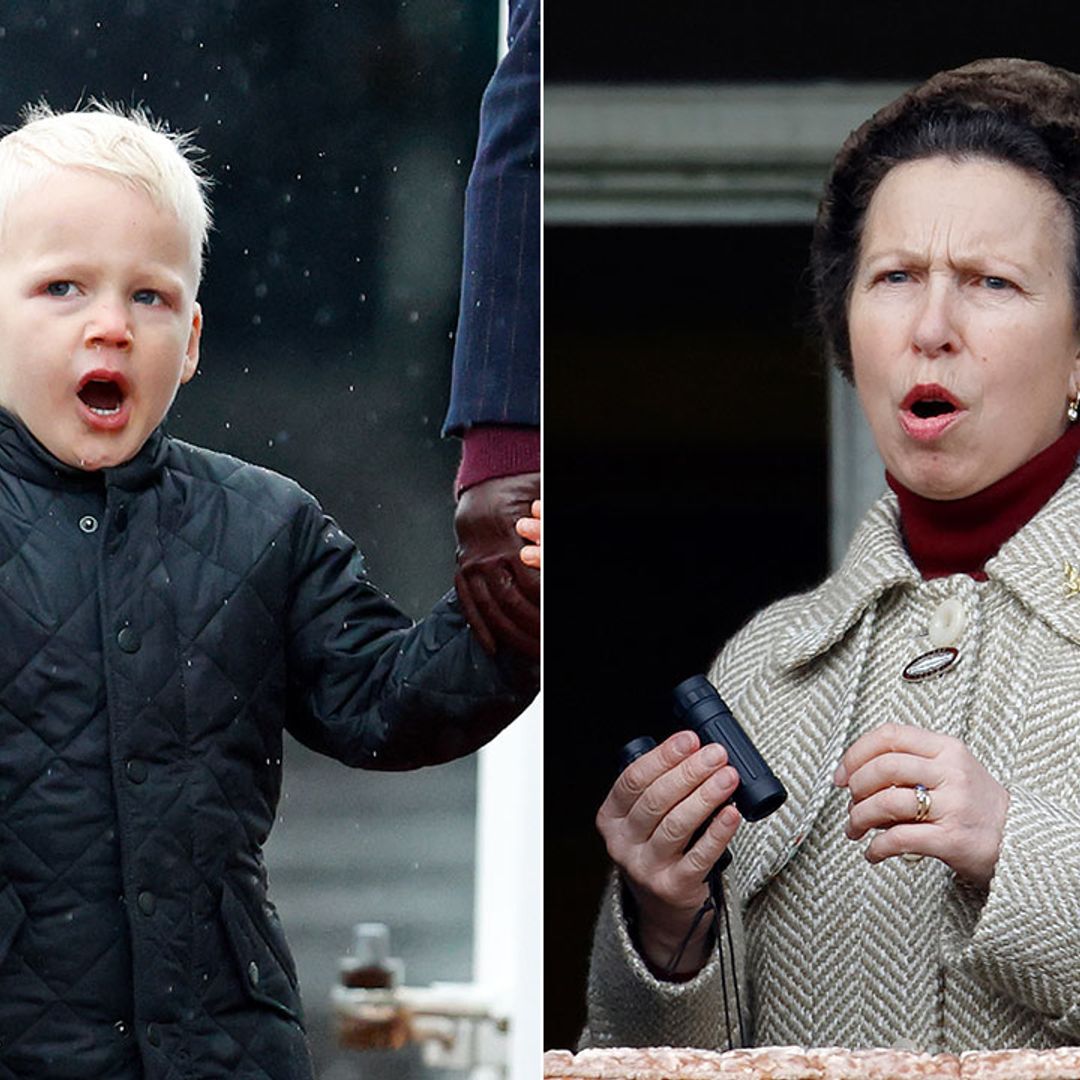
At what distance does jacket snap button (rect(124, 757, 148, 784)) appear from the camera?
201 cm

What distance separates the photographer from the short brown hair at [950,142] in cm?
221

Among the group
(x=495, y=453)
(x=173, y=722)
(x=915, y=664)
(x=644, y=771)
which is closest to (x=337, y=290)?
(x=495, y=453)

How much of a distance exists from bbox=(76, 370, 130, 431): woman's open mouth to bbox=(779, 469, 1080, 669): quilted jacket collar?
0.75 m

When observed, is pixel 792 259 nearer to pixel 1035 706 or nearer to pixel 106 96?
pixel 1035 706

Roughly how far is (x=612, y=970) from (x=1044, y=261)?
2.81ft

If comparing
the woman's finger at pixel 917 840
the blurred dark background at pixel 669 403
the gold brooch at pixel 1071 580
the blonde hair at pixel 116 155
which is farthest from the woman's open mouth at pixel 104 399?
the gold brooch at pixel 1071 580

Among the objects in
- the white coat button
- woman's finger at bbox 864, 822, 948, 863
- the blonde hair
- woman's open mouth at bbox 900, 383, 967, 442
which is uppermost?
the blonde hair

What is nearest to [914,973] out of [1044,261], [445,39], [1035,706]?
[1035,706]

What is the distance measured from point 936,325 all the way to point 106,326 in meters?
0.83

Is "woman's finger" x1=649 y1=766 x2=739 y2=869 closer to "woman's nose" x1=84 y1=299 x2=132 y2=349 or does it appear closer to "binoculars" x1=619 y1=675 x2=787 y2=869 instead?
"binoculars" x1=619 y1=675 x2=787 y2=869

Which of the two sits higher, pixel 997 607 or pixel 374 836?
pixel 997 607

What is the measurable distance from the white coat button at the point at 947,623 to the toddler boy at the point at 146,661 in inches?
16.8

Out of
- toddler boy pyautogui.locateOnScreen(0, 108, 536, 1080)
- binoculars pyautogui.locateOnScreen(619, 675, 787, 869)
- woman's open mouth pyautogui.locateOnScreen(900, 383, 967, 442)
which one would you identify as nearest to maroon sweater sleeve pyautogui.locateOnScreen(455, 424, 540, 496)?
toddler boy pyautogui.locateOnScreen(0, 108, 536, 1080)

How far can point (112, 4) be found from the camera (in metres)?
2.13
